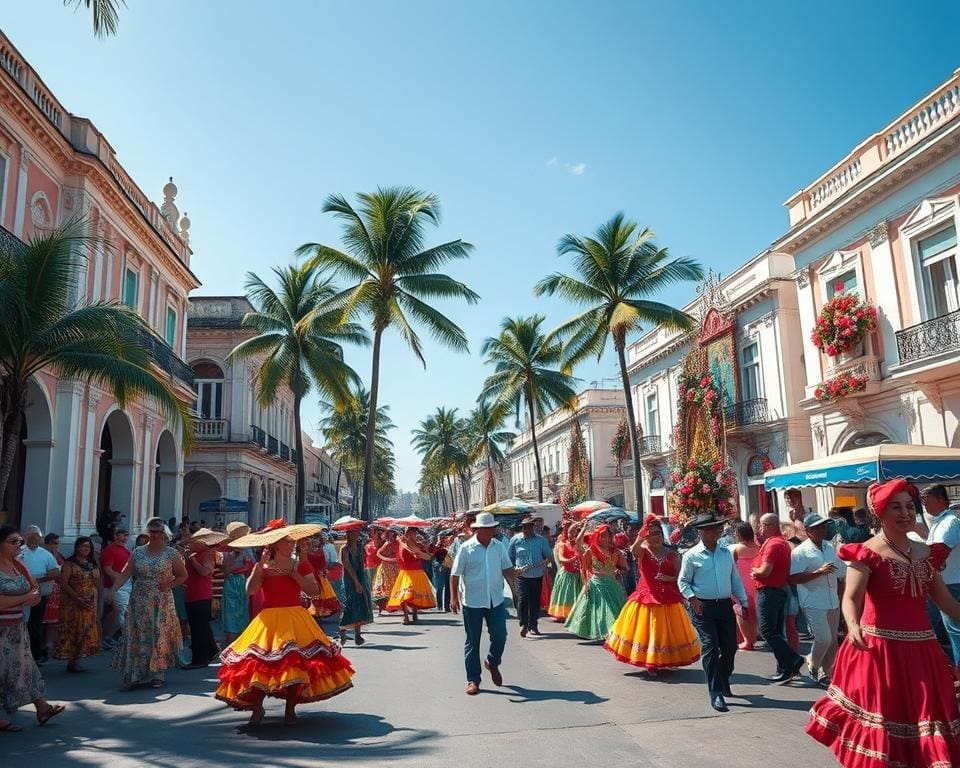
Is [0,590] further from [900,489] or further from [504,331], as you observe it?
[504,331]

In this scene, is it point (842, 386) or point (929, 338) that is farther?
point (842, 386)

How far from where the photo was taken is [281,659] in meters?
6.43

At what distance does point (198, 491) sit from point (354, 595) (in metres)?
25.6

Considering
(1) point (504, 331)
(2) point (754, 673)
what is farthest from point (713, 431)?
(2) point (754, 673)

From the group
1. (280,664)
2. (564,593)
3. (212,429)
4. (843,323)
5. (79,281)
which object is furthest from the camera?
(212,429)

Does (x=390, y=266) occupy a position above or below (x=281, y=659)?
above

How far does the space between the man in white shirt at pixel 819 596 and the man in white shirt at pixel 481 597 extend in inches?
117

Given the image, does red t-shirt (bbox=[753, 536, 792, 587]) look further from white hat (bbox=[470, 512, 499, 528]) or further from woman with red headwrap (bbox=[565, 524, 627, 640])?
white hat (bbox=[470, 512, 499, 528])

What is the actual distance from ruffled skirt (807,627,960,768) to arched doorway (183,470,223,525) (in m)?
32.6

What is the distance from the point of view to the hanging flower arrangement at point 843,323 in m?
19.9

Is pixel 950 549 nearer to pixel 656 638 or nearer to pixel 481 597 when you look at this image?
pixel 656 638

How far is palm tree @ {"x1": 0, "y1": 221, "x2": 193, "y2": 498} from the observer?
11.2m

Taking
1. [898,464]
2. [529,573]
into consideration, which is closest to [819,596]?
[898,464]

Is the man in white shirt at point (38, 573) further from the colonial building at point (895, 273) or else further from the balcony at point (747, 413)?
the balcony at point (747, 413)
